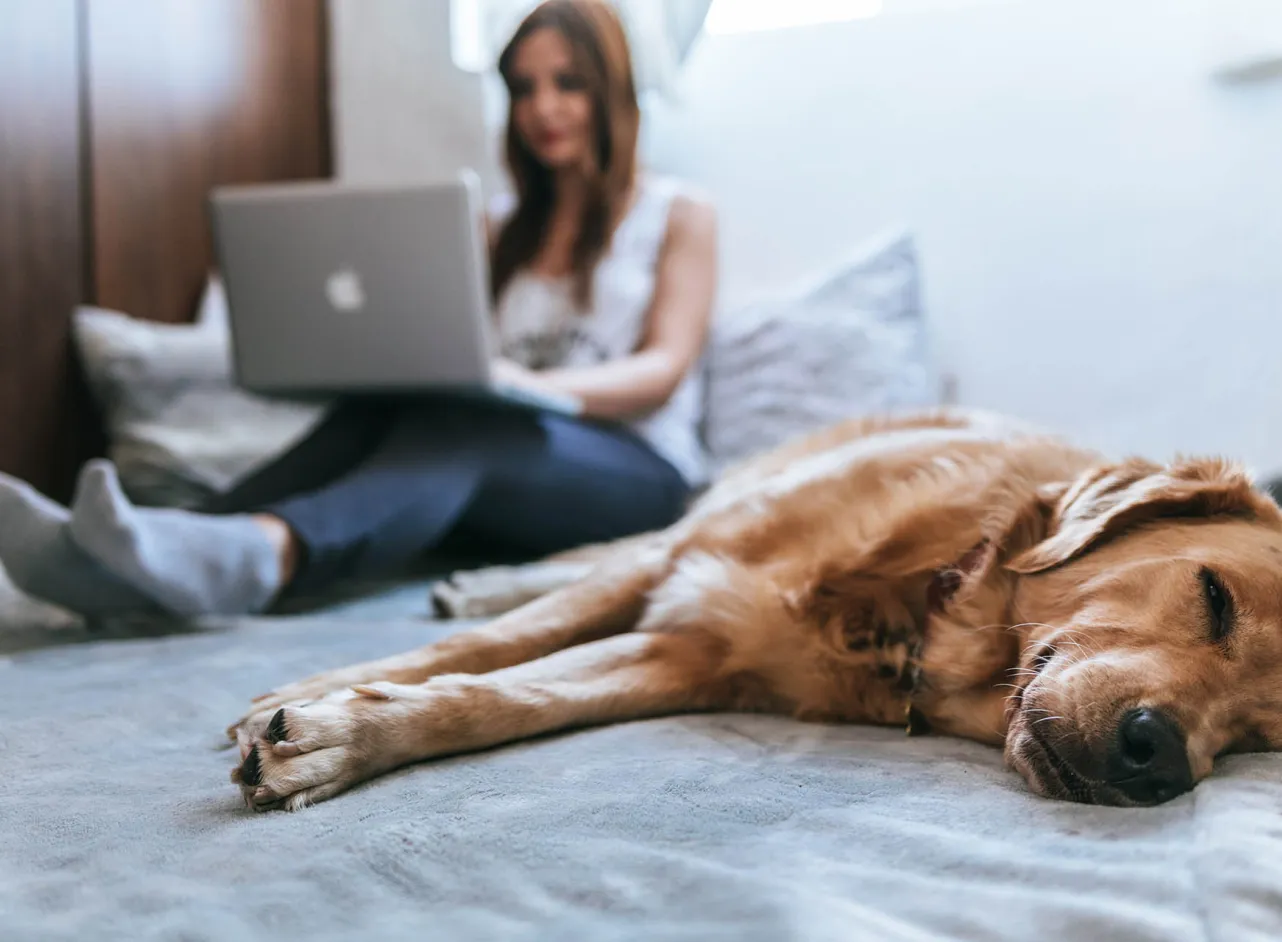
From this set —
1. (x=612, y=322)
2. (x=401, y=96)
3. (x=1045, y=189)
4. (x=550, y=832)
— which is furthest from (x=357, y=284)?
(x=401, y=96)

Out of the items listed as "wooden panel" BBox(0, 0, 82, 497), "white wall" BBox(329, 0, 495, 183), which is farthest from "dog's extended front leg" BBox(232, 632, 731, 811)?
"white wall" BBox(329, 0, 495, 183)

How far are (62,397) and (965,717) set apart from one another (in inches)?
95.5

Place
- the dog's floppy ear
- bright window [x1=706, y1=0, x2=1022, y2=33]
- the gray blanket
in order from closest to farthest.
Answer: the gray blanket
the dog's floppy ear
bright window [x1=706, y1=0, x2=1022, y2=33]

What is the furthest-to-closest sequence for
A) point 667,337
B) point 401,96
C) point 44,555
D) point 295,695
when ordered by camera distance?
point 401,96 → point 667,337 → point 44,555 → point 295,695

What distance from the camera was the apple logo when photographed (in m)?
1.96

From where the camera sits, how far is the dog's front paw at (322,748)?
0.97m

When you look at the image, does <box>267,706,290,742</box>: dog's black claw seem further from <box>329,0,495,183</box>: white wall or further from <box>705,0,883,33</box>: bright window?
<box>329,0,495,183</box>: white wall

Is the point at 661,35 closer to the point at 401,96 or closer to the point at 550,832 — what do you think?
the point at 401,96

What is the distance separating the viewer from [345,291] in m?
1.97

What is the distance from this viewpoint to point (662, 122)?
3186 millimetres

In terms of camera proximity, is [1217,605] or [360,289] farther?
[360,289]

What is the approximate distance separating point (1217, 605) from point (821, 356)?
1.59 metres

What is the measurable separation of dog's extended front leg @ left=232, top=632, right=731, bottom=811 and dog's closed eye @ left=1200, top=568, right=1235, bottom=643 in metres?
0.55

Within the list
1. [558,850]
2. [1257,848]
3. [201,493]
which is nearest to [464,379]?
[201,493]
